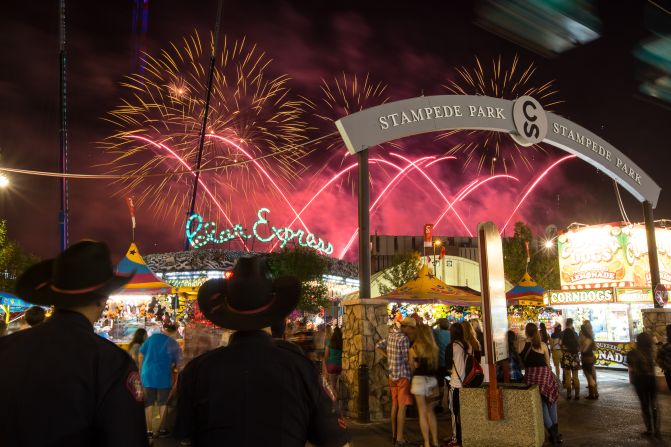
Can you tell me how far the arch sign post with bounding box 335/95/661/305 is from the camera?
10633mm

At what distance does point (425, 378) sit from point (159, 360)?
13.4 ft

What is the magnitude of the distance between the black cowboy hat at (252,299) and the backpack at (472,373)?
5.07m

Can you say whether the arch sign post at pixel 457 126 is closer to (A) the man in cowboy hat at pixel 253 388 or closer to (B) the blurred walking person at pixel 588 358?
(B) the blurred walking person at pixel 588 358

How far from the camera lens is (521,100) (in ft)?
40.1

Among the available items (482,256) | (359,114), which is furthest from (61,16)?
(482,256)

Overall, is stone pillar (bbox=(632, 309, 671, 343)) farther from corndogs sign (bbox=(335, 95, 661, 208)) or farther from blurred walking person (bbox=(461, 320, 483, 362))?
blurred walking person (bbox=(461, 320, 483, 362))

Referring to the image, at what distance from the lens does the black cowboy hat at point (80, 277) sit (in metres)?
2.18

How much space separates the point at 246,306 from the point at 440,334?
8.63m

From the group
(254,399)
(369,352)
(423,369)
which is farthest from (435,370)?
(254,399)

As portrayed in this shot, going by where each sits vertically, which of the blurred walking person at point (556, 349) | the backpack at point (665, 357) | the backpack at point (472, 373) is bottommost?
the blurred walking person at point (556, 349)

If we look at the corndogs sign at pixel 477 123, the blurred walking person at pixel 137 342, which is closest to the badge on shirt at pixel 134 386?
the blurred walking person at pixel 137 342

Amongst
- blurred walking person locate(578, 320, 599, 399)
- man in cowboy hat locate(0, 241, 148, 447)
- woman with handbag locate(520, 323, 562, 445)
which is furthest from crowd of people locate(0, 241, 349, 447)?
blurred walking person locate(578, 320, 599, 399)

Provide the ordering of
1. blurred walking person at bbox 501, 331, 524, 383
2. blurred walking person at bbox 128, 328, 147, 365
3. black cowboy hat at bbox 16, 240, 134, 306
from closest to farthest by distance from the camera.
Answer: black cowboy hat at bbox 16, 240, 134, 306 → blurred walking person at bbox 501, 331, 524, 383 → blurred walking person at bbox 128, 328, 147, 365

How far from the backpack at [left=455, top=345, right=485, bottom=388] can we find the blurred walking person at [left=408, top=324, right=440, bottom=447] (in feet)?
1.67
